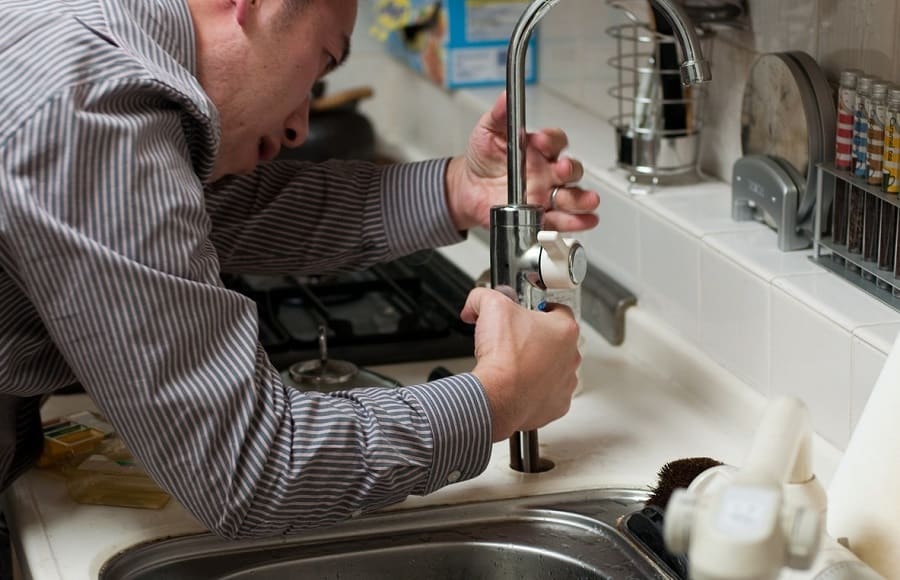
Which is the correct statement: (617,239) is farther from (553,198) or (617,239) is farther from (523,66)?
(523,66)

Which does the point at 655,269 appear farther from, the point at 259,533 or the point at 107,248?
the point at 107,248

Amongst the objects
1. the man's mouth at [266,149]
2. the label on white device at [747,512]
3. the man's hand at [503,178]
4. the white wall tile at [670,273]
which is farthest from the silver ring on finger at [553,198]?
the label on white device at [747,512]

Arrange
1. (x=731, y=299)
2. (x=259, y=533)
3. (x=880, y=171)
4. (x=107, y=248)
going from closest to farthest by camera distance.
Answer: (x=107, y=248) → (x=259, y=533) → (x=880, y=171) → (x=731, y=299)

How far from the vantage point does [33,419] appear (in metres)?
1.29

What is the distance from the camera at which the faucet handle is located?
1.15 meters

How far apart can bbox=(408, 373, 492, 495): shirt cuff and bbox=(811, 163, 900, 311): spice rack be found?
39 cm

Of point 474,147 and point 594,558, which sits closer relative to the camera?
point 594,558

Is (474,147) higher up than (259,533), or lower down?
higher up

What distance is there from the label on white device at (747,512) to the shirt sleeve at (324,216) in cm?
82

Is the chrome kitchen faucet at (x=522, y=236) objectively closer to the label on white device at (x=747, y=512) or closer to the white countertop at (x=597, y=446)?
the white countertop at (x=597, y=446)

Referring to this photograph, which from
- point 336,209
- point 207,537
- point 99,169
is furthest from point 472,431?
point 336,209

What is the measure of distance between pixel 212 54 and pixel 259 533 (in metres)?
0.41

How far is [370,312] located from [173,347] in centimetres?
68

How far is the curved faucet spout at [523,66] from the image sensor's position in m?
1.09
